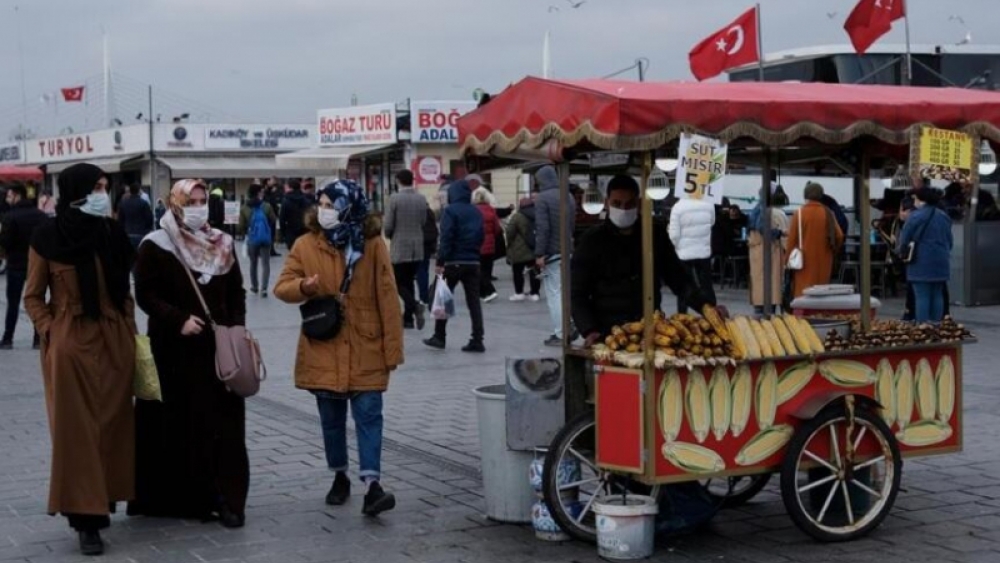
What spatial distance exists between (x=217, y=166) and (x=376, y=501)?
4492cm

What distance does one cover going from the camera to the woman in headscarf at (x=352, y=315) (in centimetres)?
745

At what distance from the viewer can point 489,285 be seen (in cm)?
2122

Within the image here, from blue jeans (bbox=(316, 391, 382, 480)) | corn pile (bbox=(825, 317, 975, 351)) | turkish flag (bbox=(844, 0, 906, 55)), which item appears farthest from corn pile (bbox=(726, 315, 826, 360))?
turkish flag (bbox=(844, 0, 906, 55))

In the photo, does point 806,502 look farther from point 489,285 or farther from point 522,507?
point 489,285

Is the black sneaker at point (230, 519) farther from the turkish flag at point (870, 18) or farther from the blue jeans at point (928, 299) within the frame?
the turkish flag at point (870, 18)

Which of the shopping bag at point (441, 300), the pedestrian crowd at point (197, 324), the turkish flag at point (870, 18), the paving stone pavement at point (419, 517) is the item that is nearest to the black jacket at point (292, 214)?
the shopping bag at point (441, 300)

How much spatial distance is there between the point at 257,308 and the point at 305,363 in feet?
44.2

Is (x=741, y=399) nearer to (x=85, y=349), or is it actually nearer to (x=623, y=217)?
(x=623, y=217)

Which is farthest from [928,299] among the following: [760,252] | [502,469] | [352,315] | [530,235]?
[352,315]

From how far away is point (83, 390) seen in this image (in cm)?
701

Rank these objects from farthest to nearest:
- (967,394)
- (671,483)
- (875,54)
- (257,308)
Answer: (875,54) → (257,308) → (967,394) → (671,483)

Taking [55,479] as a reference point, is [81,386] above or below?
above

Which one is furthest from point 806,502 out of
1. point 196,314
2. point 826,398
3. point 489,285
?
point 489,285

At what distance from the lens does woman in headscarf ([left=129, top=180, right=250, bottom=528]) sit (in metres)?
7.41
